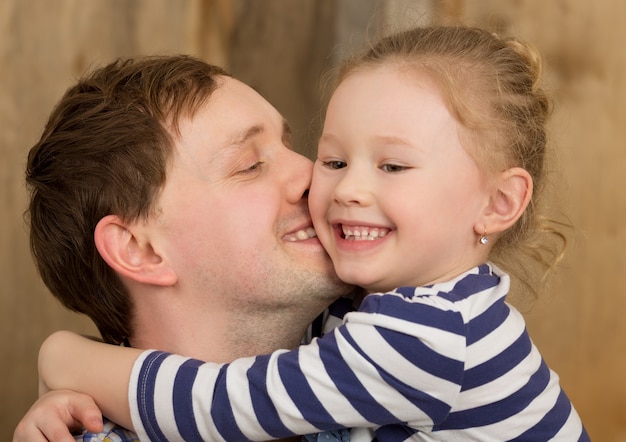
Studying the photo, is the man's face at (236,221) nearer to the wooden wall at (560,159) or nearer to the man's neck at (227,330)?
the man's neck at (227,330)

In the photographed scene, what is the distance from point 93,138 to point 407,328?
77 centimetres

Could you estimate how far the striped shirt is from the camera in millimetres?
1568

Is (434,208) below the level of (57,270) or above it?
above

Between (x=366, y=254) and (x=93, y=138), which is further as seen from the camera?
(x=93, y=138)

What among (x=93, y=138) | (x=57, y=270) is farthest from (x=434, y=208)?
(x=57, y=270)

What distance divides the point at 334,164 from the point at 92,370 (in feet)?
1.89

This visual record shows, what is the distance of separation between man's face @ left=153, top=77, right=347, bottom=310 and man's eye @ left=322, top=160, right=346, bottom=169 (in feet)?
0.34

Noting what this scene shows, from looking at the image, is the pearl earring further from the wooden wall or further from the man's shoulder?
the wooden wall

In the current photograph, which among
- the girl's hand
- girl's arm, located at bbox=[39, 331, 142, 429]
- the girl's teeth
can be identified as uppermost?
the girl's teeth

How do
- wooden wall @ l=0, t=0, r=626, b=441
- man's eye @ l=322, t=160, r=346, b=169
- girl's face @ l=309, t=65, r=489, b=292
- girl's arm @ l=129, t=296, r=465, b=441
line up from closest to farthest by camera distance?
1. girl's arm @ l=129, t=296, r=465, b=441
2. girl's face @ l=309, t=65, r=489, b=292
3. man's eye @ l=322, t=160, r=346, b=169
4. wooden wall @ l=0, t=0, r=626, b=441

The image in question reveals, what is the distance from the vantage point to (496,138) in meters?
1.76

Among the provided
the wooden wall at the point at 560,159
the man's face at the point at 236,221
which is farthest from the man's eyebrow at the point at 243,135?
the wooden wall at the point at 560,159

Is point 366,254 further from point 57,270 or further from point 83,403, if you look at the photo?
point 57,270

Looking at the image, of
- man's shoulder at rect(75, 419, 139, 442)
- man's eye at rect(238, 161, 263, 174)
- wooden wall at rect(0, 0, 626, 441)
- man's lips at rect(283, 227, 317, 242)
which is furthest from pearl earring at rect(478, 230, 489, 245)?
wooden wall at rect(0, 0, 626, 441)
